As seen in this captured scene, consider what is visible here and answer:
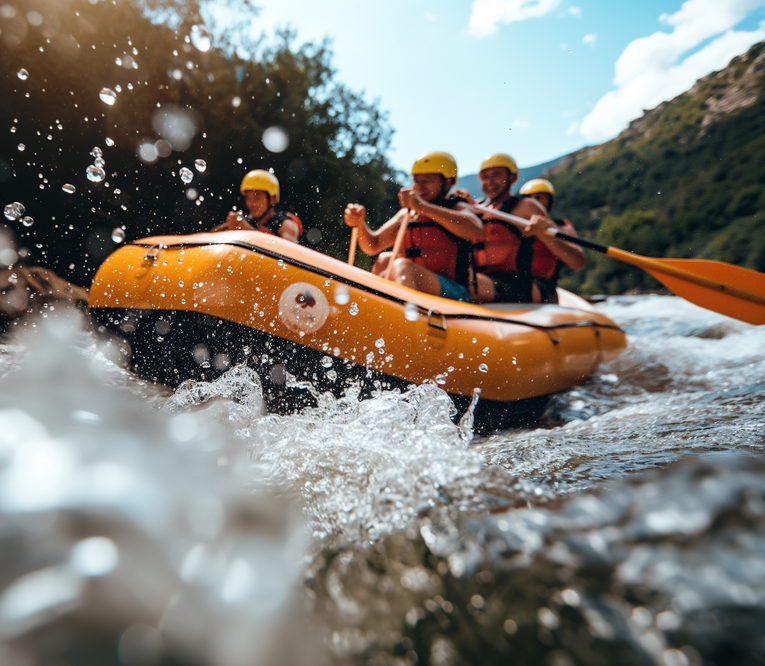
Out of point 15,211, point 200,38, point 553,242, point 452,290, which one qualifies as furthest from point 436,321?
point 200,38

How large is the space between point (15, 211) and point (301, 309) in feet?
19.6

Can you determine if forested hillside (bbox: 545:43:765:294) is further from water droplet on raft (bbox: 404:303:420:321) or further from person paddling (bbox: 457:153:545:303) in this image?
water droplet on raft (bbox: 404:303:420:321)

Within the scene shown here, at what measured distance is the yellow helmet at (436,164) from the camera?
3467mm

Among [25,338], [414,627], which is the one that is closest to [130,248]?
[25,338]

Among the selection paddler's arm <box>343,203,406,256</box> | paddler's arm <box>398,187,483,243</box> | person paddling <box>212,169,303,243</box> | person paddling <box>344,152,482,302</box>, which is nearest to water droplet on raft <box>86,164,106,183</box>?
person paddling <box>212,169,303,243</box>

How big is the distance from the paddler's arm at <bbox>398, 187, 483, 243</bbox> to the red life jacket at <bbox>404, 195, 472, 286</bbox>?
0.50 feet

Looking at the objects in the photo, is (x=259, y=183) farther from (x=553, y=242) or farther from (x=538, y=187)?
(x=538, y=187)

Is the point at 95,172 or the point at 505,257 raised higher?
the point at 95,172

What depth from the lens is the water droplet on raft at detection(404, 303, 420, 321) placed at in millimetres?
2482

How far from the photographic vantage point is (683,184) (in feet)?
128

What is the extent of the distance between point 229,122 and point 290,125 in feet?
5.90

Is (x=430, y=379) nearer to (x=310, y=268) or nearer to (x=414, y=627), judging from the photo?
(x=310, y=268)

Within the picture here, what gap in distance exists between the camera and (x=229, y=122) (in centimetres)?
903

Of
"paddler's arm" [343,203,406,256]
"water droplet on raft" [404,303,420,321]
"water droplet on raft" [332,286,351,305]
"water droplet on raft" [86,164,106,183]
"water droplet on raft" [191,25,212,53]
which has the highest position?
"water droplet on raft" [191,25,212,53]
